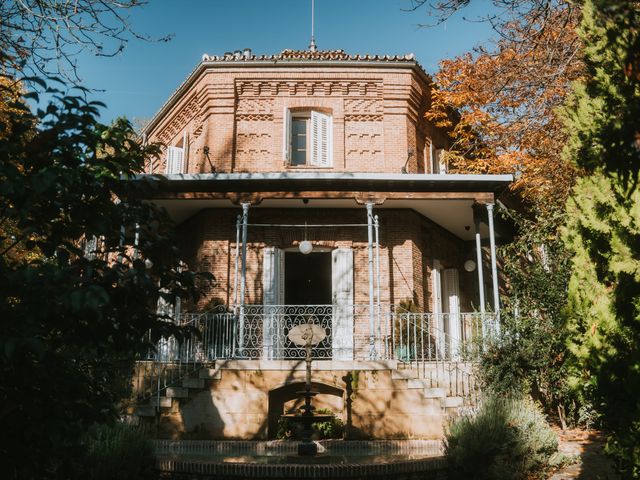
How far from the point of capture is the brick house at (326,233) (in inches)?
409

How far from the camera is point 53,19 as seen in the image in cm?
544

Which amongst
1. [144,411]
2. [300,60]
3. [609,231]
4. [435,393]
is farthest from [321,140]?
[609,231]

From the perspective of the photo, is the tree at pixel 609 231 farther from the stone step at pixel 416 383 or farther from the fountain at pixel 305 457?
the stone step at pixel 416 383

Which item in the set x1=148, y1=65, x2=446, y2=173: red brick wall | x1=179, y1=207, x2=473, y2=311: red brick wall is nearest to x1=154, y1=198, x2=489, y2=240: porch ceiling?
x1=179, y1=207, x2=473, y2=311: red brick wall

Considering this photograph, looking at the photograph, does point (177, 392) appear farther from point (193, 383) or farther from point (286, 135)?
point (286, 135)

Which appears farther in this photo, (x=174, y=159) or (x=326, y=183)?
(x=174, y=159)

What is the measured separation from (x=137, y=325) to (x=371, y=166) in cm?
1135

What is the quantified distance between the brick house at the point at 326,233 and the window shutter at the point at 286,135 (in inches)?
1.4

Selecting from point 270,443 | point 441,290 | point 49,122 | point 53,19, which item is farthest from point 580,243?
point 441,290

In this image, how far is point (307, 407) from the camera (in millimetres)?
9219

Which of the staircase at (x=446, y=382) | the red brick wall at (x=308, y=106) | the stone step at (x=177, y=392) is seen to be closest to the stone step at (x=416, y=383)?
the staircase at (x=446, y=382)

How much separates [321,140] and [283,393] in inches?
271

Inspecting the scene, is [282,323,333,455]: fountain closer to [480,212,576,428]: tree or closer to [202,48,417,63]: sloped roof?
[480,212,576,428]: tree

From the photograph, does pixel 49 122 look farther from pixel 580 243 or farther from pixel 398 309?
pixel 398 309
